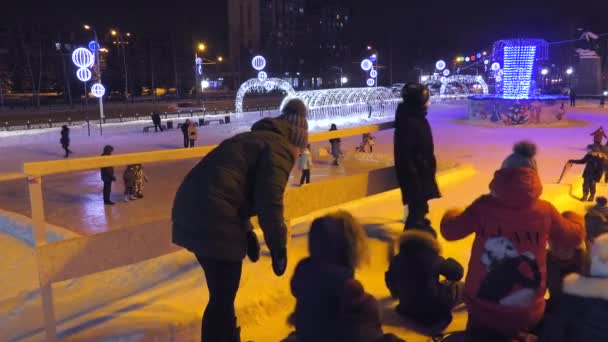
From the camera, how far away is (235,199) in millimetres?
2391

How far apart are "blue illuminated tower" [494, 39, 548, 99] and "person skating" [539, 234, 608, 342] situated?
21687mm

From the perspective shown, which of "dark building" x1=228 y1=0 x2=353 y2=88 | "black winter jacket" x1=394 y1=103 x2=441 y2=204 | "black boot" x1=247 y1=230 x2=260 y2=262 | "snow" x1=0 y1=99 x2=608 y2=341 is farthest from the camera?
"dark building" x1=228 y1=0 x2=353 y2=88

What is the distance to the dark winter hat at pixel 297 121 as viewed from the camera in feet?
8.42

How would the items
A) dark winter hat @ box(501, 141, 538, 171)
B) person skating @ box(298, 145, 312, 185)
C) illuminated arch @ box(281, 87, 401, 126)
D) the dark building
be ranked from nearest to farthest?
dark winter hat @ box(501, 141, 538, 171) < person skating @ box(298, 145, 312, 185) < illuminated arch @ box(281, 87, 401, 126) < the dark building

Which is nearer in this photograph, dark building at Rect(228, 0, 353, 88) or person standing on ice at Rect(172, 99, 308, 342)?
person standing on ice at Rect(172, 99, 308, 342)

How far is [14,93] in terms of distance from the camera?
171 ft

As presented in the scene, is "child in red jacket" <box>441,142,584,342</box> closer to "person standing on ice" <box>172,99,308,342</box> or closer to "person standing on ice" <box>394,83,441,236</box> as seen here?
"person standing on ice" <box>172,99,308,342</box>

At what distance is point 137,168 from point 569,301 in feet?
30.3

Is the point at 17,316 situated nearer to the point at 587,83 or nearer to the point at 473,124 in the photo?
the point at 473,124

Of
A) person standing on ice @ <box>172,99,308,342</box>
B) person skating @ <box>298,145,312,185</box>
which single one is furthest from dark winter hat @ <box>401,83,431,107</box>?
person skating @ <box>298,145,312,185</box>

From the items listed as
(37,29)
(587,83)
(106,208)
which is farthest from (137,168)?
(37,29)

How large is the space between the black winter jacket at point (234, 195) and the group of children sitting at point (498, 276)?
0.82 feet

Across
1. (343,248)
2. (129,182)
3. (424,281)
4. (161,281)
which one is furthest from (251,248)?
(129,182)

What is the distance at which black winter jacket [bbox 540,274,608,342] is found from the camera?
2250 mm
